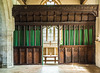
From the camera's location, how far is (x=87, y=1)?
8.00 metres

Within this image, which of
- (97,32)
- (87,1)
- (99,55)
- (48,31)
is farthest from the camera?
(48,31)

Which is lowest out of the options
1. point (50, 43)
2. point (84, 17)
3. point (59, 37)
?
point (50, 43)

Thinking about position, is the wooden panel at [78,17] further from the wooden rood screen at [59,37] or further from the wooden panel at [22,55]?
the wooden panel at [22,55]

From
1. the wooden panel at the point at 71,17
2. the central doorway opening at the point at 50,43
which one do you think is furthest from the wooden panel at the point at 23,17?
the central doorway opening at the point at 50,43

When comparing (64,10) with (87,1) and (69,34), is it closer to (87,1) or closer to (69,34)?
(69,34)

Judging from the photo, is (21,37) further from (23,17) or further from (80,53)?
(80,53)

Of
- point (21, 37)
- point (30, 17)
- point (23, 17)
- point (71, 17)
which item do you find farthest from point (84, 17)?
point (21, 37)

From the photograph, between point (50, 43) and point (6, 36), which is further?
point (50, 43)

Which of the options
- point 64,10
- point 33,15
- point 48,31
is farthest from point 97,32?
point 48,31

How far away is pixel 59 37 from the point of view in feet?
21.6

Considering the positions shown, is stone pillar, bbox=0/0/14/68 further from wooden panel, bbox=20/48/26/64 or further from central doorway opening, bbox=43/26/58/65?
central doorway opening, bbox=43/26/58/65

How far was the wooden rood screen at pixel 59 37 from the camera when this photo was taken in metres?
6.57

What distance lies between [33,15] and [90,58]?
400 cm

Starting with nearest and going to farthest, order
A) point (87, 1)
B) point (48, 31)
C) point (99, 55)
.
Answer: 1. point (99, 55)
2. point (87, 1)
3. point (48, 31)
